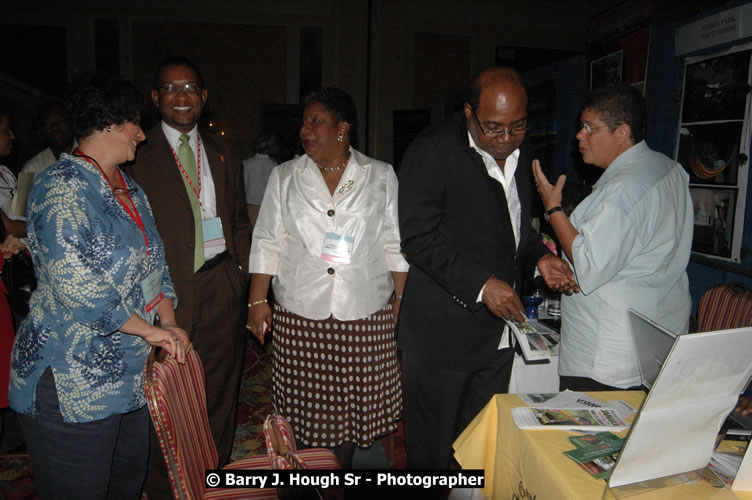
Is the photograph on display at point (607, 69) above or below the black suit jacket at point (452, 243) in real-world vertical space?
above

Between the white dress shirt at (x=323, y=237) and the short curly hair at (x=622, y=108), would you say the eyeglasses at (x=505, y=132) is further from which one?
the white dress shirt at (x=323, y=237)

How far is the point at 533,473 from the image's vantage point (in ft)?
4.47

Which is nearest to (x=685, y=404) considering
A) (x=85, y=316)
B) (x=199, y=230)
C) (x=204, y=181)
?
(x=85, y=316)

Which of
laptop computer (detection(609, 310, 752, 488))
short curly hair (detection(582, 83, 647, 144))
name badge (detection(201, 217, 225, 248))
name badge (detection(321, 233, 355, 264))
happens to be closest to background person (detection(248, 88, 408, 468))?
name badge (detection(321, 233, 355, 264))

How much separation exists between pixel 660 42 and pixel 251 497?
3.17m

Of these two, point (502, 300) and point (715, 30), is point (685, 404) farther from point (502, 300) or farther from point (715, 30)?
point (715, 30)

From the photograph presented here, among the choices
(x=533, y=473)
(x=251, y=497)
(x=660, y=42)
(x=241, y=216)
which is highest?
(x=660, y=42)

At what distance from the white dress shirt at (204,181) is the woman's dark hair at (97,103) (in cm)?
64

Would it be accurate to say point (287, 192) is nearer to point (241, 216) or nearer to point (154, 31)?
point (241, 216)

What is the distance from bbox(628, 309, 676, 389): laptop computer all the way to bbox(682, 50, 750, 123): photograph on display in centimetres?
162

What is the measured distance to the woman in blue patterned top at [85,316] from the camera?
4.78 ft

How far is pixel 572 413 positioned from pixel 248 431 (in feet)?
7.77

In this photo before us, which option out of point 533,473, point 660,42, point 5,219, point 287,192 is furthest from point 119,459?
point 660,42

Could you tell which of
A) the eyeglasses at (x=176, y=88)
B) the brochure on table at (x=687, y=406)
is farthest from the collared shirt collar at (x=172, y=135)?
the brochure on table at (x=687, y=406)
